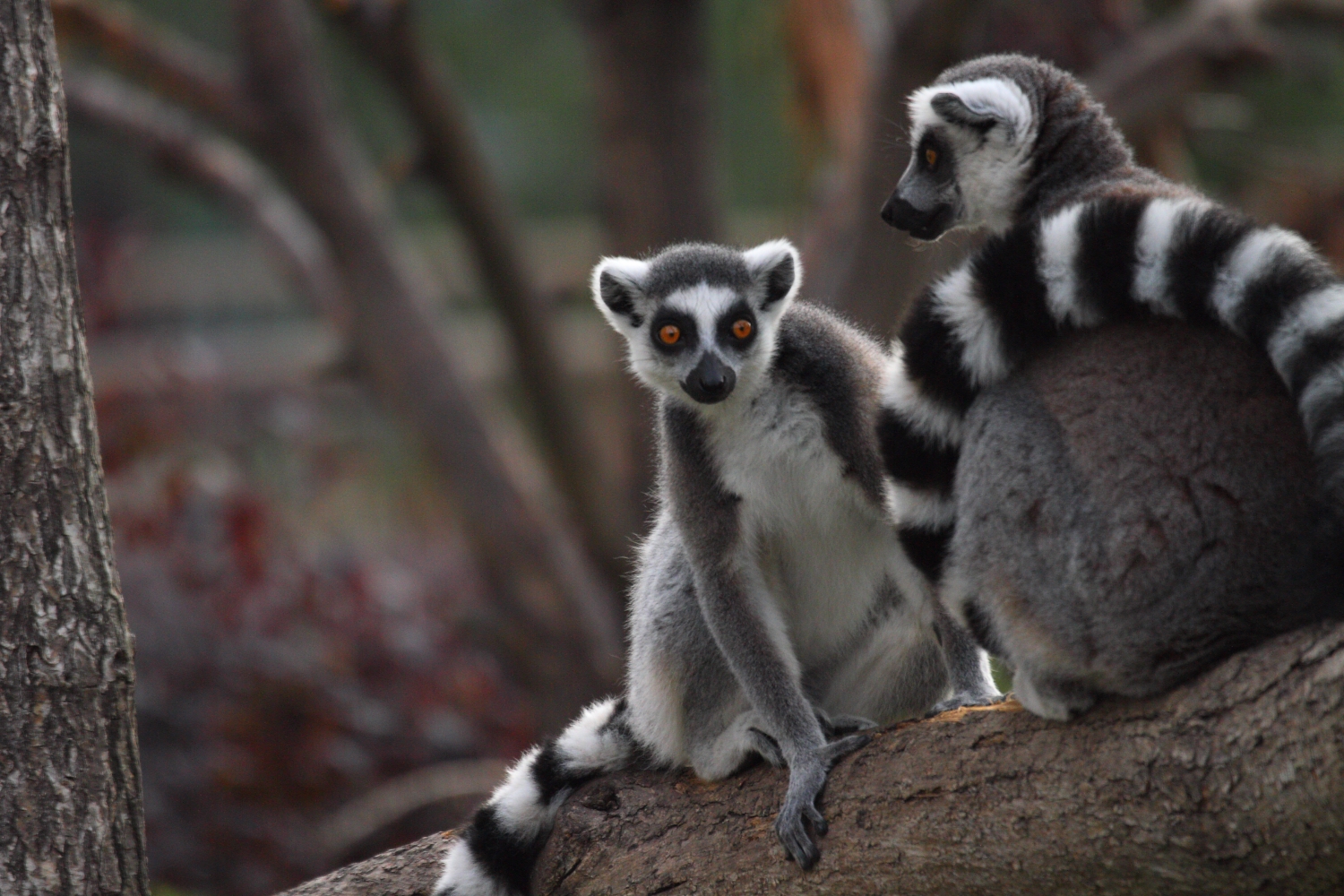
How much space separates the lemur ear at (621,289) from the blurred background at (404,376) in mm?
2598

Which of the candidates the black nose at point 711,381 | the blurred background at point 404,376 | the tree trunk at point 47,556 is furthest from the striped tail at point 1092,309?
the blurred background at point 404,376

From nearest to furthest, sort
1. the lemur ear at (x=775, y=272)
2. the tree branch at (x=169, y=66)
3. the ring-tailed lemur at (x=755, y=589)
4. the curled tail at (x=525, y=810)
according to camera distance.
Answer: the ring-tailed lemur at (x=755, y=589)
the curled tail at (x=525, y=810)
the lemur ear at (x=775, y=272)
the tree branch at (x=169, y=66)

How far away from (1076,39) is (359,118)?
11.4 m

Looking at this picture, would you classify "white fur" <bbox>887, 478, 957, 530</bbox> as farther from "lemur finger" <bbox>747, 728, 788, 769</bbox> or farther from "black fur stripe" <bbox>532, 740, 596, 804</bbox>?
"black fur stripe" <bbox>532, 740, 596, 804</bbox>

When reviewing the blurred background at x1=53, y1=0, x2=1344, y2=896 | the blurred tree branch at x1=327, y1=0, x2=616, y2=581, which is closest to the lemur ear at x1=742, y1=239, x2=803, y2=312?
the blurred background at x1=53, y1=0, x2=1344, y2=896

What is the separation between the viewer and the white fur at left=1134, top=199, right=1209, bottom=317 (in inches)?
89.4

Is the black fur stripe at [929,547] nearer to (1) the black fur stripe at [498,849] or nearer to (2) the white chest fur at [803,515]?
(2) the white chest fur at [803,515]

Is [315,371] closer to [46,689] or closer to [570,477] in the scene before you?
[570,477]

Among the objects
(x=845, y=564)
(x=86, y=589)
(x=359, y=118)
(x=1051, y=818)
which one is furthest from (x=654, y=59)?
(x=359, y=118)

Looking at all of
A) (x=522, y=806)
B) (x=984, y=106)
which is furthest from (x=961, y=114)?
(x=522, y=806)

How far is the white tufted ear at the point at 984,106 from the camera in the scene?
2.81 m

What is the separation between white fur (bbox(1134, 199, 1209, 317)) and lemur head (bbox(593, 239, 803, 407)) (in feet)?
3.50

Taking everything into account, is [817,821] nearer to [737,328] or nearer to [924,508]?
[924,508]

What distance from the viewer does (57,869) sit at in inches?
107
